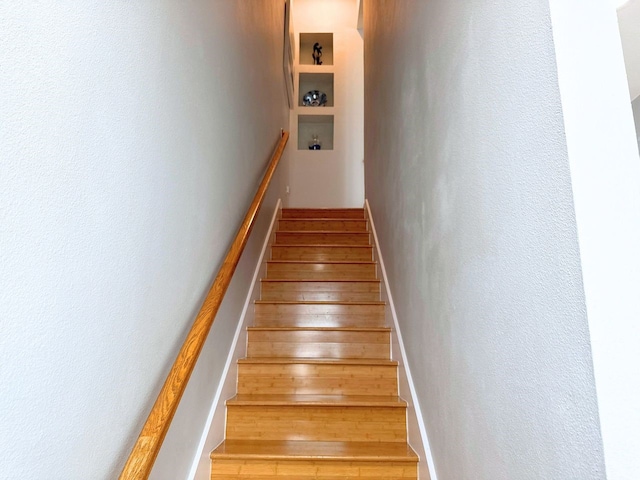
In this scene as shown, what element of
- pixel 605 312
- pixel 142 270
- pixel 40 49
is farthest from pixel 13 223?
pixel 605 312

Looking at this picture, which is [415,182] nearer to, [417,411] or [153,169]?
[417,411]

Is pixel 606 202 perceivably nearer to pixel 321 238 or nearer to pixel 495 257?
pixel 495 257

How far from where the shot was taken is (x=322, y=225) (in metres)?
4.12

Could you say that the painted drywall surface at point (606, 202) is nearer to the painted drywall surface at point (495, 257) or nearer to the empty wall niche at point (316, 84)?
the painted drywall surface at point (495, 257)

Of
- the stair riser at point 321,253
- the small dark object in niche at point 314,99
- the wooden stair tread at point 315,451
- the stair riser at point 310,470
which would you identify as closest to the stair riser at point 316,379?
the wooden stair tread at point 315,451

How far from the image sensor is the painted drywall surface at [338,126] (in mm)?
5621

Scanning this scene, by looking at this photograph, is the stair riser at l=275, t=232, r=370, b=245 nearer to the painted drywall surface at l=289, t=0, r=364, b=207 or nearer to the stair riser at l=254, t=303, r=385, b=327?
the stair riser at l=254, t=303, r=385, b=327

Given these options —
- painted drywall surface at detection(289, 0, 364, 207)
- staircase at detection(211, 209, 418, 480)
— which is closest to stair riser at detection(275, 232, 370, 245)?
staircase at detection(211, 209, 418, 480)

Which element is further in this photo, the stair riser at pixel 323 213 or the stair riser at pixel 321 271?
the stair riser at pixel 323 213

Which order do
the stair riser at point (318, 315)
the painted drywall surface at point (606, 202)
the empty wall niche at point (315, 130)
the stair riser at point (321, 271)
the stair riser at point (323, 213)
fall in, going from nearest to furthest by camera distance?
the painted drywall surface at point (606, 202) → the stair riser at point (318, 315) → the stair riser at point (321, 271) → the stair riser at point (323, 213) → the empty wall niche at point (315, 130)

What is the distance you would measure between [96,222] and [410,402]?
5.07 ft

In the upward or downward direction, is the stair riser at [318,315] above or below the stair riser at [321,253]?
below

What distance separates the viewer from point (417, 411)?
1852 mm

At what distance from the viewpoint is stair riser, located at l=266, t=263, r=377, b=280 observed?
327cm
